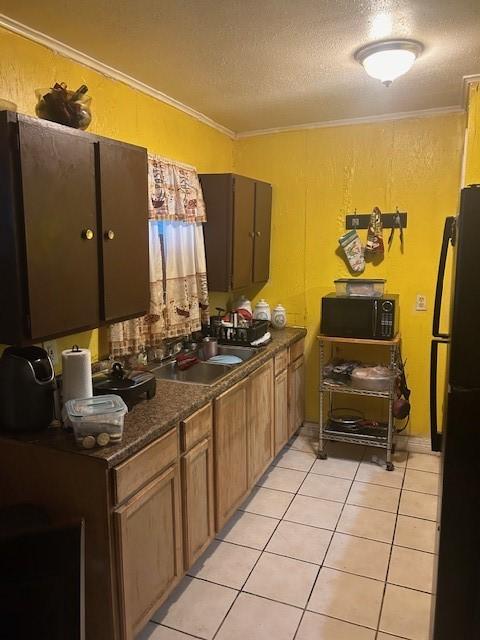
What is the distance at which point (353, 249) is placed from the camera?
3627 mm

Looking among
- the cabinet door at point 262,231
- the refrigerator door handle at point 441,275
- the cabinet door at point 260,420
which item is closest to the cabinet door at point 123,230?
the cabinet door at point 260,420

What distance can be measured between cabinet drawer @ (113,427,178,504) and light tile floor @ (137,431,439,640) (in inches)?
27.5

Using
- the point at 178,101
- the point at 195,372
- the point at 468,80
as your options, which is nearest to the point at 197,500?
the point at 195,372

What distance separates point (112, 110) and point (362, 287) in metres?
2.00

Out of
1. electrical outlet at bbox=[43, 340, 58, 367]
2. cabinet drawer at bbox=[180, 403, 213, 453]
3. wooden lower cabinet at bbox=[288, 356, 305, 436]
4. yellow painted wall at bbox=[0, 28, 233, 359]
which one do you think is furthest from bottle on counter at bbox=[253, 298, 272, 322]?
electrical outlet at bbox=[43, 340, 58, 367]

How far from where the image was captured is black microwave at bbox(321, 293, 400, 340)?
325 centimetres

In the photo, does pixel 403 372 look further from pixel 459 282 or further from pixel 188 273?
pixel 459 282

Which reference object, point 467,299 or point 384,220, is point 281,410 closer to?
point 384,220

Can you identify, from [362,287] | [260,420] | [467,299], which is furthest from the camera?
[362,287]

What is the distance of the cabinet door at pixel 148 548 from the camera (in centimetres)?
173

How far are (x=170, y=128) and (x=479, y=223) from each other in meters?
2.21

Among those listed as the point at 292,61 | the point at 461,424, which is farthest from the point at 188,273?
the point at 461,424

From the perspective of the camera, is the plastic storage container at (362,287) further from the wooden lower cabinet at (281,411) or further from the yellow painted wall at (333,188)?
the wooden lower cabinet at (281,411)

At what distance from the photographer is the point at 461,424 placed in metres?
1.43
